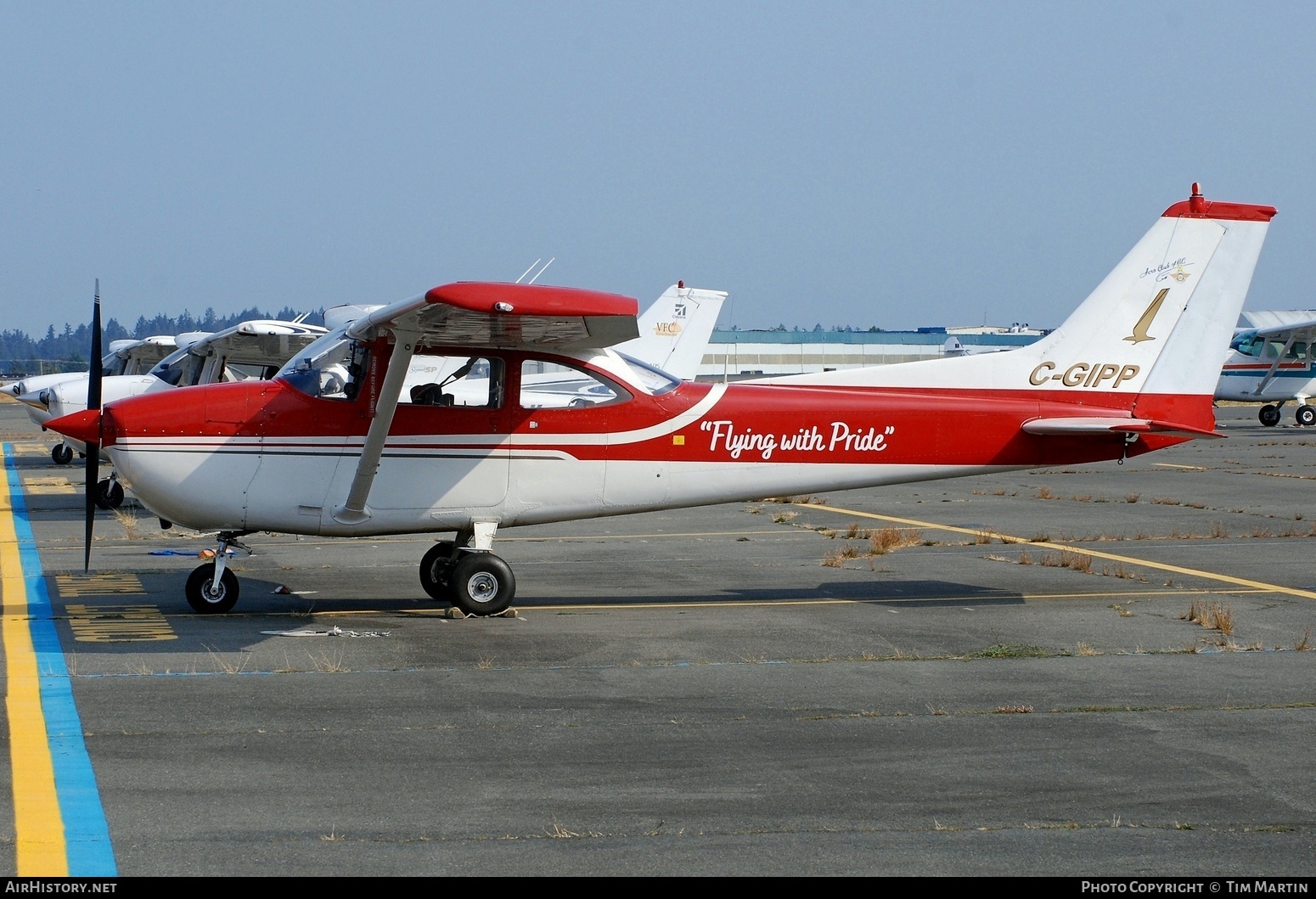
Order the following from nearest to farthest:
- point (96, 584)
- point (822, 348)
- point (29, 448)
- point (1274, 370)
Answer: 1. point (96, 584)
2. point (29, 448)
3. point (1274, 370)
4. point (822, 348)

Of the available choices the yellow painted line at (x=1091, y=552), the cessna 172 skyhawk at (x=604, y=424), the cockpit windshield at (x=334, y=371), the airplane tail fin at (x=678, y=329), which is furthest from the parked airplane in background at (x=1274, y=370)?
the cockpit windshield at (x=334, y=371)

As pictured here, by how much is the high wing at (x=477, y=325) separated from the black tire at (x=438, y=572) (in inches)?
39.6

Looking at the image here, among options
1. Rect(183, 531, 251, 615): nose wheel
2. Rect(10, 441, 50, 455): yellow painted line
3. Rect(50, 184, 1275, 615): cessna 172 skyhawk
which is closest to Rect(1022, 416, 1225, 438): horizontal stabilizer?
Rect(50, 184, 1275, 615): cessna 172 skyhawk

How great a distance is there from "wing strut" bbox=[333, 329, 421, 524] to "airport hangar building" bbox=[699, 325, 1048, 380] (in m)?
96.0

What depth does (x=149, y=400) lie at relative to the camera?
32.3 feet

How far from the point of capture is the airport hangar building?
11581 centimetres

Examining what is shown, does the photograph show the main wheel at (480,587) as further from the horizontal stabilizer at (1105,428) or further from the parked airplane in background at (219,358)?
the parked airplane in background at (219,358)

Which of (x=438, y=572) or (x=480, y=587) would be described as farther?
(x=438, y=572)

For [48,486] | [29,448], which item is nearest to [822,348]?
[29,448]

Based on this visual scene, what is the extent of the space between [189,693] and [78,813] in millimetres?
2252

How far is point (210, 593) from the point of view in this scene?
10.2 m

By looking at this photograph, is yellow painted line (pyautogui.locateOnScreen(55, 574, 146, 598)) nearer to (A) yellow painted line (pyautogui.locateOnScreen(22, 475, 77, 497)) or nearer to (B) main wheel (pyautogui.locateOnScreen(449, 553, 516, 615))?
(B) main wheel (pyautogui.locateOnScreen(449, 553, 516, 615))

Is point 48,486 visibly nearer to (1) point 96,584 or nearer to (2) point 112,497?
(2) point 112,497

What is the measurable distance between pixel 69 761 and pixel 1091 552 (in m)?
11.2
